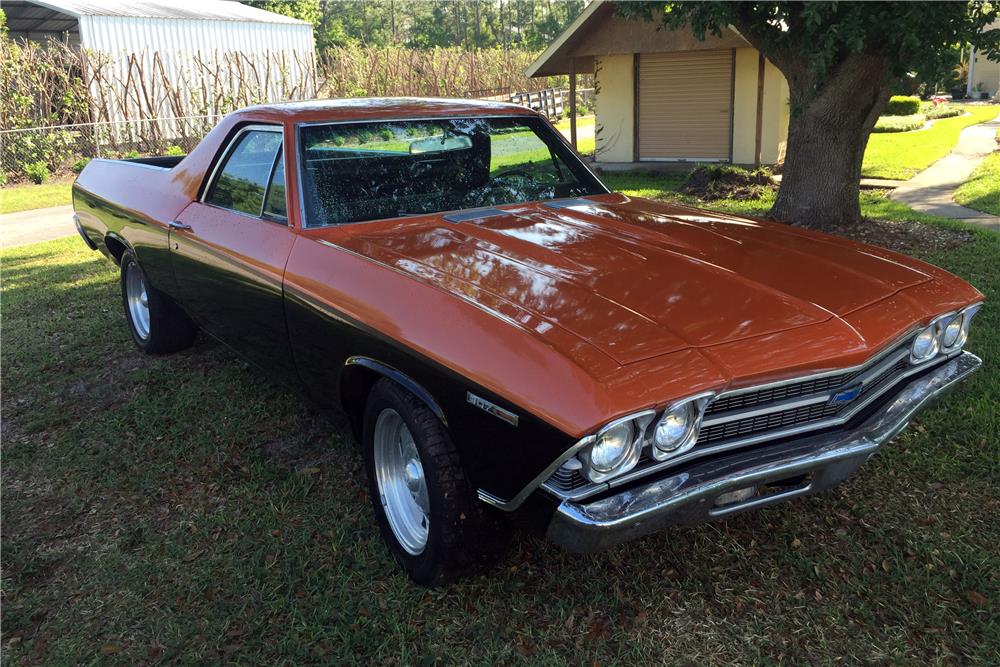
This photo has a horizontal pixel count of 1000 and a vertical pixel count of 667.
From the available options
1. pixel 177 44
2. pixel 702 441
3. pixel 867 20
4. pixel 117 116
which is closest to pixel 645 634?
pixel 702 441

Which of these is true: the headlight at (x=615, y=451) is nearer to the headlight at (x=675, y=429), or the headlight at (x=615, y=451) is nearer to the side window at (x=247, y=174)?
the headlight at (x=675, y=429)

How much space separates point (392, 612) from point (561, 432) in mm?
1085

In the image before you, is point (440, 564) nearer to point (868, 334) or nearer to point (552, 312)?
point (552, 312)

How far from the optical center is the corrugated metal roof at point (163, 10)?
19781mm

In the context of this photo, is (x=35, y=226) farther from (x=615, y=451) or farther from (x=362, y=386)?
(x=615, y=451)

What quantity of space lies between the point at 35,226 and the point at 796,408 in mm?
11869

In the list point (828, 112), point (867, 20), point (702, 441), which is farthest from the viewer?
point (828, 112)

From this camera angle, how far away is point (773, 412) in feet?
8.20

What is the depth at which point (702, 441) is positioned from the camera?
8.04 ft

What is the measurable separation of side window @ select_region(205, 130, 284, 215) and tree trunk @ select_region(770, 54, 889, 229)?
5430 mm

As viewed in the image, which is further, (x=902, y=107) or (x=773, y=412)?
(x=902, y=107)

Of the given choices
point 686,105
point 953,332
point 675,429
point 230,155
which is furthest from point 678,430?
point 686,105

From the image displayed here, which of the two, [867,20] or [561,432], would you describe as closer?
[561,432]

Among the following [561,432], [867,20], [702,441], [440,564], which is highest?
[867,20]
